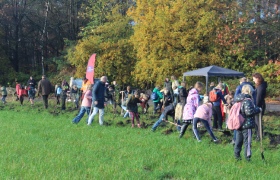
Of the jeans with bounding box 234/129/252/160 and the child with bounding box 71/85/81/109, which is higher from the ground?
the child with bounding box 71/85/81/109

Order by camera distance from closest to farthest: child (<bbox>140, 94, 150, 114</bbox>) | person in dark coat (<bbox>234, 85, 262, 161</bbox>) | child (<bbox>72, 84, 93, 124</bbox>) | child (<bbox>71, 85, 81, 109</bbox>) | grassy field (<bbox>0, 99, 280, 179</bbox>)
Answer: grassy field (<bbox>0, 99, 280, 179</bbox>)
person in dark coat (<bbox>234, 85, 262, 161</bbox>)
child (<bbox>72, 84, 93, 124</bbox>)
child (<bbox>140, 94, 150, 114</bbox>)
child (<bbox>71, 85, 81, 109</bbox>)

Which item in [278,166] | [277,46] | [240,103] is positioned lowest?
[278,166]

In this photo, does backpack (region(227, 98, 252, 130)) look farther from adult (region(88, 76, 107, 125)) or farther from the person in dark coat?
adult (region(88, 76, 107, 125))

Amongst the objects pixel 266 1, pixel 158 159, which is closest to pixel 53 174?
pixel 158 159

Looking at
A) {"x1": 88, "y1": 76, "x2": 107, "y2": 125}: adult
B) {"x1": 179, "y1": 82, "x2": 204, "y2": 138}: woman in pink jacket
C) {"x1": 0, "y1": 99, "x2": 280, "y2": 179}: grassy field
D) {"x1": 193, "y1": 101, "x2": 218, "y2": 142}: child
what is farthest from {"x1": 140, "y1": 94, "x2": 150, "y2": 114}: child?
{"x1": 193, "y1": 101, "x2": 218, "y2": 142}: child

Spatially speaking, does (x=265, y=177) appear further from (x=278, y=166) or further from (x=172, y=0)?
(x=172, y=0)

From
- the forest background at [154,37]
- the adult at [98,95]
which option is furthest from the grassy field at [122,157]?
the forest background at [154,37]

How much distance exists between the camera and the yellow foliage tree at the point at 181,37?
70.6 ft

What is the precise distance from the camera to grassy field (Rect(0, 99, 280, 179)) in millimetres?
4602

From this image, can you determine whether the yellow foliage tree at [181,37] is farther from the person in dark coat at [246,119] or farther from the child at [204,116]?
the person in dark coat at [246,119]

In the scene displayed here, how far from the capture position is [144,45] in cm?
2414

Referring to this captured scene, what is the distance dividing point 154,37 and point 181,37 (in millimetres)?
2615

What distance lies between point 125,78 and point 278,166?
78.3 feet

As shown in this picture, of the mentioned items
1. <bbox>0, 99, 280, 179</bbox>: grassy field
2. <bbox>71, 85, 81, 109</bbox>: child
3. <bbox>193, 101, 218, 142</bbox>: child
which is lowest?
<bbox>0, 99, 280, 179</bbox>: grassy field
